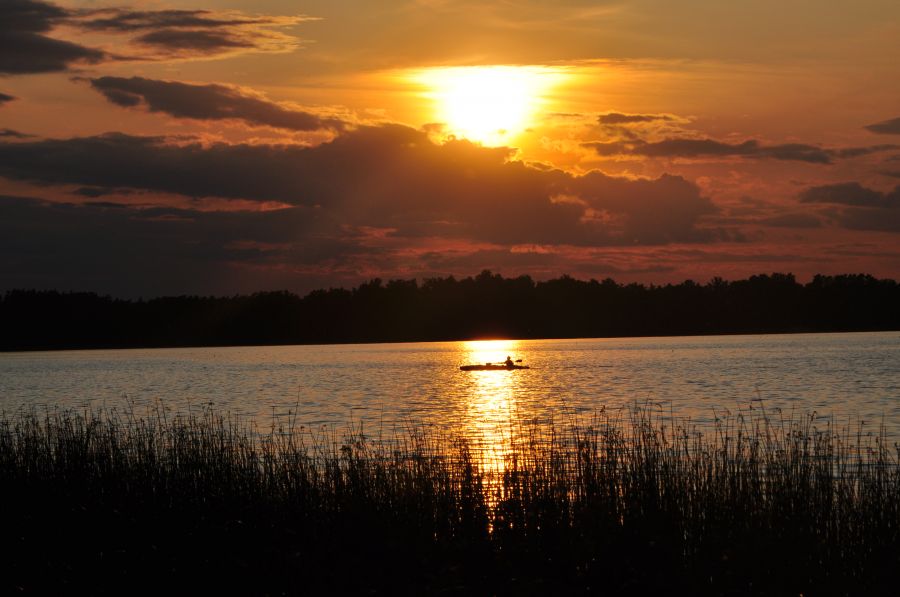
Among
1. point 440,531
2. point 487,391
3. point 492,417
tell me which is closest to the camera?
point 440,531

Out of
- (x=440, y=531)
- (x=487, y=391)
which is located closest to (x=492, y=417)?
(x=487, y=391)

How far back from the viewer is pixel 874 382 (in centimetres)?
6088

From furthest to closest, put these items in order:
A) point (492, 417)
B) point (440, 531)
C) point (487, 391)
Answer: point (487, 391) → point (492, 417) → point (440, 531)

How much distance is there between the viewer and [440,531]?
13.2m

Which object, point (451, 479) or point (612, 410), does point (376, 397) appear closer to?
point (612, 410)

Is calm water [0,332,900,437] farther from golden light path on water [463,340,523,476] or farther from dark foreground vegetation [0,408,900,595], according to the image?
dark foreground vegetation [0,408,900,595]

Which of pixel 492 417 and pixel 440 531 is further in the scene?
pixel 492 417

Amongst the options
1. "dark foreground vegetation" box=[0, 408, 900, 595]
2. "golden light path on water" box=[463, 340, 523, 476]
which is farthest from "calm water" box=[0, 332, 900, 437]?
"dark foreground vegetation" box=[0, 408, 900, 595]

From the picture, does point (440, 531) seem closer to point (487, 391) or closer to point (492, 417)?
point (492, 417)

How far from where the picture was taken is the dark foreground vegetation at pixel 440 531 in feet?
36.6

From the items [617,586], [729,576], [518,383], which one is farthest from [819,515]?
[518,383]

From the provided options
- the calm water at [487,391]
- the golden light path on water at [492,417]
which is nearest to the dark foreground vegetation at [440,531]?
the golden light path on water at [492,417]

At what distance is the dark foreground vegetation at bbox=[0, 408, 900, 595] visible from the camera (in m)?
11.1

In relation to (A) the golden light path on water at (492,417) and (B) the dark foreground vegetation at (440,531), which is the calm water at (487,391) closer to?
(A) the golden light path on water at (492,417)
